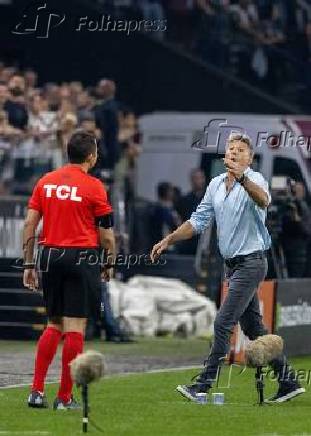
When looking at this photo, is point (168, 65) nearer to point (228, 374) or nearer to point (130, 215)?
point (130, 215)

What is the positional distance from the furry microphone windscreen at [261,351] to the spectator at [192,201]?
10374 mm

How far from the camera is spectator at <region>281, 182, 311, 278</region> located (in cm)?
2106

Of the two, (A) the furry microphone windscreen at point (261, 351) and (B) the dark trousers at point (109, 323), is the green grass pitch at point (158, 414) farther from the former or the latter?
(B) the dark trousers at point (109, 323)

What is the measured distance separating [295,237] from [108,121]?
3.69 meters

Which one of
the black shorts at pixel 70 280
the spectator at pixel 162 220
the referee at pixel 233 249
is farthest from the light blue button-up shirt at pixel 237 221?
the spectator at pixel 162 220

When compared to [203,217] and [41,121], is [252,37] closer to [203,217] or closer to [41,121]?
[41,121]

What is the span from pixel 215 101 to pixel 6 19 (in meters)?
3.99

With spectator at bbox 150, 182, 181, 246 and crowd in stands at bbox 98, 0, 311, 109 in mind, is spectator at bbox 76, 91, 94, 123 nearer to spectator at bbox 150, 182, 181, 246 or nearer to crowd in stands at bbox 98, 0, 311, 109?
spectator at bbox 150, 182, 181, 246

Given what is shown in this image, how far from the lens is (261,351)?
40.0ft

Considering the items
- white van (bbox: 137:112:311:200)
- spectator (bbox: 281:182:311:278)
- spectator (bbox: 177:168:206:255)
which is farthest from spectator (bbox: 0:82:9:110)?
spectator (bbox: 281:182:311:278)

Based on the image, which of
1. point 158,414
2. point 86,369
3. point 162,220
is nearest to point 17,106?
point 162,220

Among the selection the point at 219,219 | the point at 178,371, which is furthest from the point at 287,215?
the point at 219,219

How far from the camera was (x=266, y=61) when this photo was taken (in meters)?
29.6

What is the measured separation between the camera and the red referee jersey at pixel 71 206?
12.0 meters
